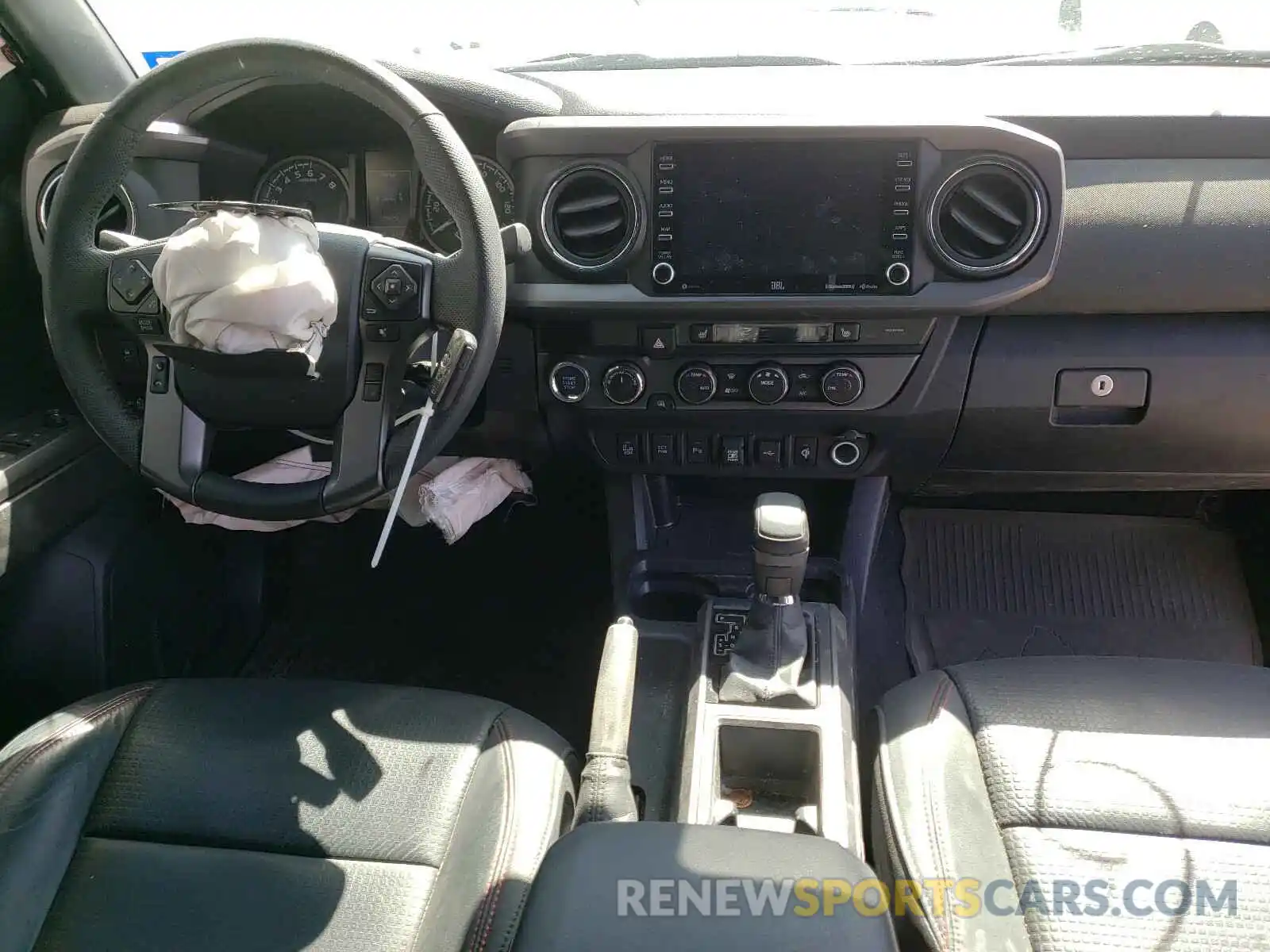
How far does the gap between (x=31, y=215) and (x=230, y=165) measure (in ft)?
1.09

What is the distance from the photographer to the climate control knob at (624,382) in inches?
62.6

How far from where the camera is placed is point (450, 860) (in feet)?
3.58

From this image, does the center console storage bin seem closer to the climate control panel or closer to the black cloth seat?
the black cloth seat

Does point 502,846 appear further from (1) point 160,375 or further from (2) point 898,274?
(2) point 898,274

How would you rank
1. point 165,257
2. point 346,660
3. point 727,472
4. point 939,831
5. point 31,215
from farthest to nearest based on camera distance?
point 346,660, point 727,472, point 31,215, point 939,831, point 165,257

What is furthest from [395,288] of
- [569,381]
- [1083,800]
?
[1083,800]

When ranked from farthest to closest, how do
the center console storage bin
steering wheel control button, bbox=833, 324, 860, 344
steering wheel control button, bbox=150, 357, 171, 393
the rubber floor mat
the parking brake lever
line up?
the rubber floor mat, steering wheel control button, bbox=833, 324, 860, 344, steering wheel control button, bbox=150, 357, 171, 393, the parking brake lever, the center console storage bin

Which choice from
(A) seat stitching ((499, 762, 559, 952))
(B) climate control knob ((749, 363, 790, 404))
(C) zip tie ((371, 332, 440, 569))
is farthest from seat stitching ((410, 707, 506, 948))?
(B) climate control knob ((749, 363, 790, 404))

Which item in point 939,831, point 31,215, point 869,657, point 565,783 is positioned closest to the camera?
point 939,831

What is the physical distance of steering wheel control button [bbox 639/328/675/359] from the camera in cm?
155

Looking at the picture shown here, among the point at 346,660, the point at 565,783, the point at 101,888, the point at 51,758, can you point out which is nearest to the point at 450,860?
the point at 565,783

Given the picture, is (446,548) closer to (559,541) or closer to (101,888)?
(559,541)

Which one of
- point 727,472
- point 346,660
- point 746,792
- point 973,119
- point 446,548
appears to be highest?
point 973,119

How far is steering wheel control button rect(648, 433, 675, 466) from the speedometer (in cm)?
45
